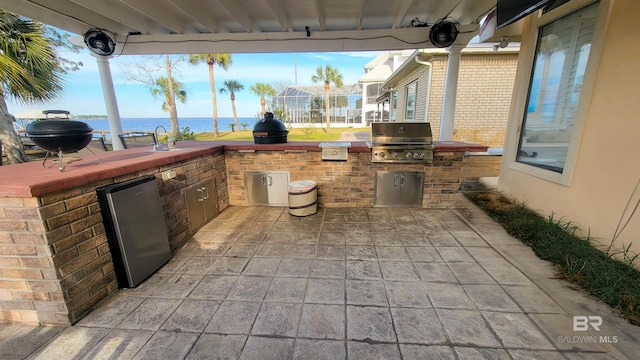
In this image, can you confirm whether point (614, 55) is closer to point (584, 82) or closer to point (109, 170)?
point (584, 82)

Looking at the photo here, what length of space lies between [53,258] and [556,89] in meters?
5.45

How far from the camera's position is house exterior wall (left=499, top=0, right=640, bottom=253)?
2246 mm

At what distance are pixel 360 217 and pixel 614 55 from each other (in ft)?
10.5

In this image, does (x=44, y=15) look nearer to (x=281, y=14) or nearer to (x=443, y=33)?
(x=281, y=14)

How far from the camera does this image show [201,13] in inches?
154

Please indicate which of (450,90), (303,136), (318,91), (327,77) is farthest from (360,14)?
(318,91)

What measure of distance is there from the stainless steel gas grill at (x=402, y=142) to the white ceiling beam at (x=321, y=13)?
1943 millimetres

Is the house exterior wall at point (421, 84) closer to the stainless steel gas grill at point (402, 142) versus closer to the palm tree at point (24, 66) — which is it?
the stainless steel gas grill at point (402, 142)

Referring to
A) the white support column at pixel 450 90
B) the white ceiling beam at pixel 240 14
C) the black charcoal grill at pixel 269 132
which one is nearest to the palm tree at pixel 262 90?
the white ceiling beam at pixel 240 14

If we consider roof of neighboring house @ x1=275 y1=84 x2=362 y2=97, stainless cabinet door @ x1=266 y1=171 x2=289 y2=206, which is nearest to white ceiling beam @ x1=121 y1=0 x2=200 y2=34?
stainless cabinet door @ x1=266 y1=171 x2=289 y2=206

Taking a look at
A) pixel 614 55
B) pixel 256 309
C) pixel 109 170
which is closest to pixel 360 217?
pixel 256 309

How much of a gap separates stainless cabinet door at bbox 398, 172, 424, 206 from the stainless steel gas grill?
274mm

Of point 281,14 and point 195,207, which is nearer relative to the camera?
point 195,207

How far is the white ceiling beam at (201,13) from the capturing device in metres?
3.53
